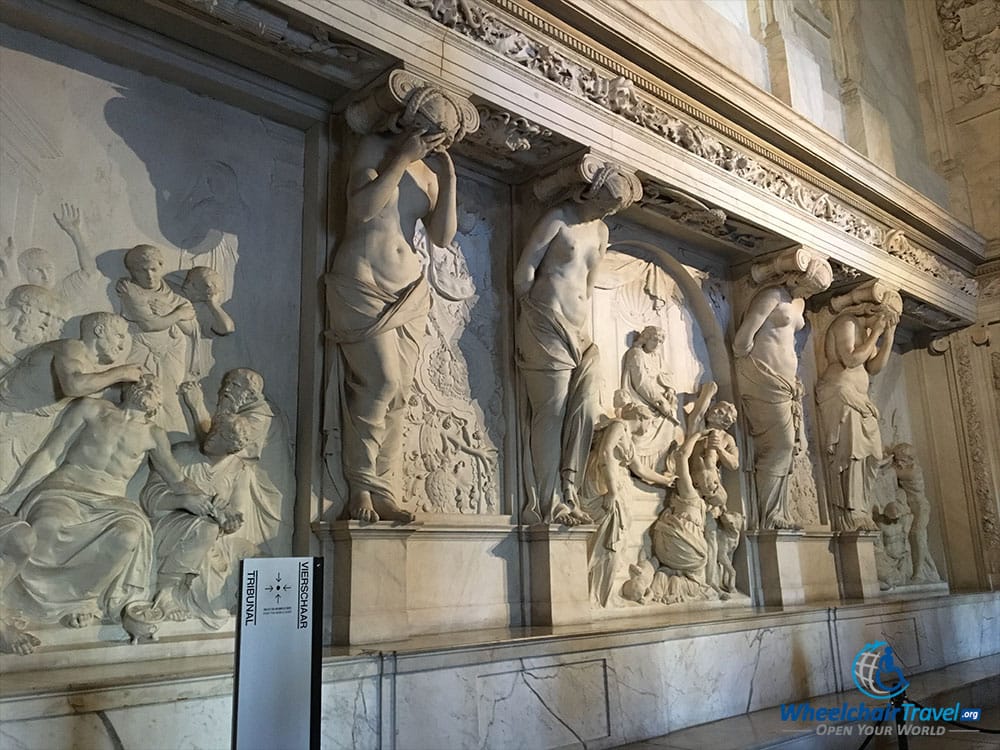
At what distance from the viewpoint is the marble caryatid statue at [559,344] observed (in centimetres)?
528

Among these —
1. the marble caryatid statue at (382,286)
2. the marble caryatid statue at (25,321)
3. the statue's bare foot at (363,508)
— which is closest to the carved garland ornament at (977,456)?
the marble caryatid statue at (382,286)

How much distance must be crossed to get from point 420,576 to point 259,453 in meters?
1.15

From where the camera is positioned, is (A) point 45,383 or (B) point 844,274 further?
(B) point 844,274

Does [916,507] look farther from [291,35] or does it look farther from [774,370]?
[291,35]

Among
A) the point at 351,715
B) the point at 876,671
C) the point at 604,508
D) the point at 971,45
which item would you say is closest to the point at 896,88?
the point at 971,45

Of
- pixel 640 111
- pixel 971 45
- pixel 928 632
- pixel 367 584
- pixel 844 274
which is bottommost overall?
pixel 928 632

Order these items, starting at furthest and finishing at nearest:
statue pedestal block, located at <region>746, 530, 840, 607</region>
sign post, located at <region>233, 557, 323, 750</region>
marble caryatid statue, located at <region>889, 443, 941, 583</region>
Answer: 1. marble caryatid statue, located at <region>889, 443, 941, 583</region>
2. statue pedestal block, located at <region>746, 530, 840, 607</region>
3. sign post, located at <region>233, 557, 323, 750</region>

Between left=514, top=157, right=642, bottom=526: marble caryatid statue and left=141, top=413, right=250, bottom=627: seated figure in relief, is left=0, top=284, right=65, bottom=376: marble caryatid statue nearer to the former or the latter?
left=141, top=413, right=250, bottom=627: seated figure in relief

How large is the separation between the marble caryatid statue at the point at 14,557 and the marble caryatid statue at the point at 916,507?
26.4ft

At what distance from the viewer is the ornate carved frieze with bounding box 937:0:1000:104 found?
9938mm

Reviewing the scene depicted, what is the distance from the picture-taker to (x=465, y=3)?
470 cm

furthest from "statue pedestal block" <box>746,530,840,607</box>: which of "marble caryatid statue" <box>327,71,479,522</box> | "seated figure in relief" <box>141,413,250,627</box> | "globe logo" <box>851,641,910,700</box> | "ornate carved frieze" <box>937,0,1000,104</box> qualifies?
"ornate carved frieze" <box>937,0,1000,104</box>

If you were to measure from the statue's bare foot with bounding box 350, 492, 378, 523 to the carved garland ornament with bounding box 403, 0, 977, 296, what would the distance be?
2.66 metres

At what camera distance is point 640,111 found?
568 cm
